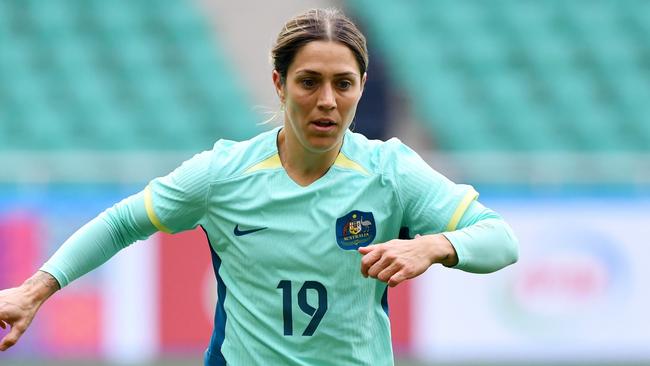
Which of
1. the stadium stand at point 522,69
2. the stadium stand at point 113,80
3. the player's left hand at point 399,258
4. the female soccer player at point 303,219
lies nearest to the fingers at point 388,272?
the player's left hand at point 399,258

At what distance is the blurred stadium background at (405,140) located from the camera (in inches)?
388

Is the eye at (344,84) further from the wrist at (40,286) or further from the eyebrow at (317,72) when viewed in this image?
the wrist at (40,286)

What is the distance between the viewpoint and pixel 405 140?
13.0 m

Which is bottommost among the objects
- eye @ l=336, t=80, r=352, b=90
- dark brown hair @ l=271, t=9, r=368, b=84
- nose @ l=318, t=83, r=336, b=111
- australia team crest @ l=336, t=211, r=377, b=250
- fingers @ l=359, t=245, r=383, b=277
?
fingers @ l=359, t=245, r=383, b=277

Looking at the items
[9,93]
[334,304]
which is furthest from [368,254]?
[9,93]

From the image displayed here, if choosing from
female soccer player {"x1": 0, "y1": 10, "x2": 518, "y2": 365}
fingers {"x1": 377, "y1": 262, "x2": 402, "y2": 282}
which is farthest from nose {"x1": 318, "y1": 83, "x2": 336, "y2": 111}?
fingers {"x1": 377, "y1": 262, "x2": 402, "y2": 282}

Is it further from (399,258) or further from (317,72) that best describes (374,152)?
(399,258)

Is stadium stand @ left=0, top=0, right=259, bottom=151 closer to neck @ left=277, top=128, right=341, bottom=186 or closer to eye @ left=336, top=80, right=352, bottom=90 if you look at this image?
neck @ left=277, top=128, right=341, bottom=186

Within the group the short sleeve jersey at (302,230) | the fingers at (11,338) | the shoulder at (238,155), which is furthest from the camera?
the shoulder at (238,155)

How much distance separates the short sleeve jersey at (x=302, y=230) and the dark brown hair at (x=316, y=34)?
304mm

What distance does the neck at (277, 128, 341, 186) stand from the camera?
4.36m

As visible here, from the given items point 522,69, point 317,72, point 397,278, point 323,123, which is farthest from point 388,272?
point 522,69

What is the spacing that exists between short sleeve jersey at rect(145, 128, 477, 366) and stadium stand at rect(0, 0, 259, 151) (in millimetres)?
7757

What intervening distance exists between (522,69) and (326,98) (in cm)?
960
